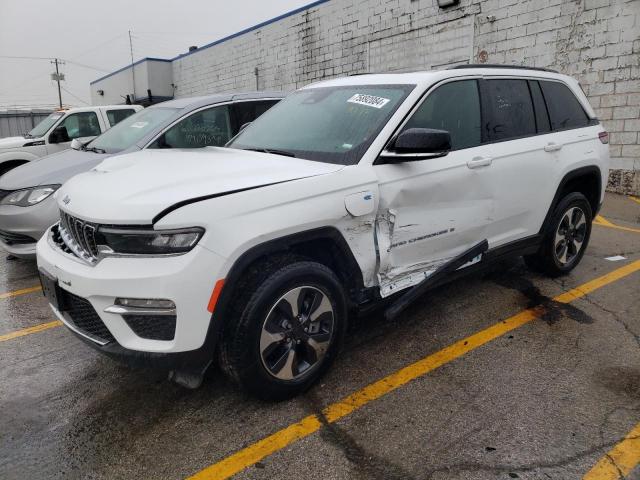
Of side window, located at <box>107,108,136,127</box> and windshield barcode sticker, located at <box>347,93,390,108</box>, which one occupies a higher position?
side window, located at <box>107,108,136,127</box>

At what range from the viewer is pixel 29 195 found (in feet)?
15.5

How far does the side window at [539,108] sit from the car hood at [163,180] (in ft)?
7.29

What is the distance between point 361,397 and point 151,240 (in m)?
1.47

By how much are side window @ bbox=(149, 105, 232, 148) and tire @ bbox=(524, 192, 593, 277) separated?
3541 mm

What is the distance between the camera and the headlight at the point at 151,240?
2289 millimetres

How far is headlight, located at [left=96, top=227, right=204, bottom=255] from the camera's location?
229 centimetres

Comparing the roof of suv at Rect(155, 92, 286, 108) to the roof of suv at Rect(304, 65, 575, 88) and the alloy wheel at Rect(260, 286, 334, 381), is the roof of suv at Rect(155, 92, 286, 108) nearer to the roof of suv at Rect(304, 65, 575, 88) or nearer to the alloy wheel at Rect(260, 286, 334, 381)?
the roof of suv at Rect(304, 65, 575, 88)

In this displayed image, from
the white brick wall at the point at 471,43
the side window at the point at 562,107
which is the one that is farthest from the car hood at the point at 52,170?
the white brick wall at the point at 471,43

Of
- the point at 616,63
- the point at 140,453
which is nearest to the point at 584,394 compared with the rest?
the point at 140,453

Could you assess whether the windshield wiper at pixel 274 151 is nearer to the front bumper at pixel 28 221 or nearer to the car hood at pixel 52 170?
the front bumper at pixel 28 221

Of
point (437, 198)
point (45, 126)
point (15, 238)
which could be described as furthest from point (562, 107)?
point (45, 126)

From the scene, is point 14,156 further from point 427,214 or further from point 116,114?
point 427,214

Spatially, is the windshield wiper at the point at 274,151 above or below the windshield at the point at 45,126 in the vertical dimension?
below

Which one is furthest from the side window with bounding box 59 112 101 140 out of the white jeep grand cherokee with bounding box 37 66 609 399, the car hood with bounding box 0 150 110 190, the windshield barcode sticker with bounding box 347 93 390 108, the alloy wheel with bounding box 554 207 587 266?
the alloy wheel with bounding box 554 207 587 266
